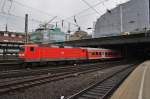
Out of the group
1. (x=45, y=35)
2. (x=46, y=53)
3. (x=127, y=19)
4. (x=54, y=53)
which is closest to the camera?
(x=46, y=53)

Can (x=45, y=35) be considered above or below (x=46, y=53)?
above

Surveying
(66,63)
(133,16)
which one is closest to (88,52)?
(66,63)

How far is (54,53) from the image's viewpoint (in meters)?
36.2

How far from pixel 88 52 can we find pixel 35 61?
15.8 meters

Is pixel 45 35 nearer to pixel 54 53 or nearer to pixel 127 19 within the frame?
Answer: pixel 127 19

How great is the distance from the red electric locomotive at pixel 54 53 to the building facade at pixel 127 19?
Result: 33493mm

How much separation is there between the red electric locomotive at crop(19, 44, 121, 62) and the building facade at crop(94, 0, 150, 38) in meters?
33.5

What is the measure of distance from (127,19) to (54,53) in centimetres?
5460

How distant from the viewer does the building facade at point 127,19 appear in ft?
258

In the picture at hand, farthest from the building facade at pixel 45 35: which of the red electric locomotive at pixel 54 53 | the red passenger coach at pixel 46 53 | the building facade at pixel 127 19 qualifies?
the red passenger coach at pixel 46 53

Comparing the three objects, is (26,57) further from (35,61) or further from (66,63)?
(66,63)

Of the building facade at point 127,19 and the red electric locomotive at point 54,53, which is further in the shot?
the building facade at point 127,19

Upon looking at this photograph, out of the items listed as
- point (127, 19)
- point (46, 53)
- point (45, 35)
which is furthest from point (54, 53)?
point (45, 35)

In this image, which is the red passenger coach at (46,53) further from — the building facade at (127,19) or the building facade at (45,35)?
the building facade at (45,35)
